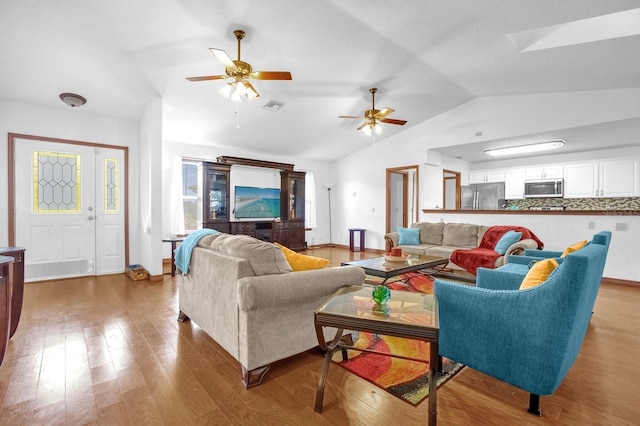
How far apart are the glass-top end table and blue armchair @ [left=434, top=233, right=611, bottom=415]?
0.20 m

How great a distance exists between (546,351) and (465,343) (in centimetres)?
39

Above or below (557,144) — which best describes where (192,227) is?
below

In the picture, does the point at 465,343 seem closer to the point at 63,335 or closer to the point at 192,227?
the point at 63,335

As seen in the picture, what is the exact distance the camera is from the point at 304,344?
2055mm

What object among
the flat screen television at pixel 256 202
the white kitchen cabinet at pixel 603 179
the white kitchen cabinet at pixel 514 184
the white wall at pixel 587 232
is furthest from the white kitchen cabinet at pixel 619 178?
the flat screen television at pixel 256 202

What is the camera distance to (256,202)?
7.09m

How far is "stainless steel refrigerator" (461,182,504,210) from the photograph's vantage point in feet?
23.3

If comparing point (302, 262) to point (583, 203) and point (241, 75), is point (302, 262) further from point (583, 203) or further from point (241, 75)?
point (583, 203)

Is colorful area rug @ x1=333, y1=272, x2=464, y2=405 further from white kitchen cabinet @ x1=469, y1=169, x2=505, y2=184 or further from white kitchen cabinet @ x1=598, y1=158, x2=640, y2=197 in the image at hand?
white kitchen cabinet @ x1=469, y1=169, x2=505, y2=184

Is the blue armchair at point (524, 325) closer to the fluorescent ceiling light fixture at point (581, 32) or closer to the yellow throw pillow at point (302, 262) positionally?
the yellow throw pillow at point (302, 262)

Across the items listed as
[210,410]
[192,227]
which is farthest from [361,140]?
[210,410]

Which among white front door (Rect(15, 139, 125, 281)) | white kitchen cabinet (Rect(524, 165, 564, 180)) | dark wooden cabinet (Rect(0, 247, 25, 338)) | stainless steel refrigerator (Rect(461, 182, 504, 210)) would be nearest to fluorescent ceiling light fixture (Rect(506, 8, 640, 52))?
white kitchen cabinet (Rect(524, 165, 564, 180))

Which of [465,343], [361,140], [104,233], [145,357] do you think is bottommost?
[145,357]

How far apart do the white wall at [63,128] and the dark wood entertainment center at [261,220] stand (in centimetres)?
130
